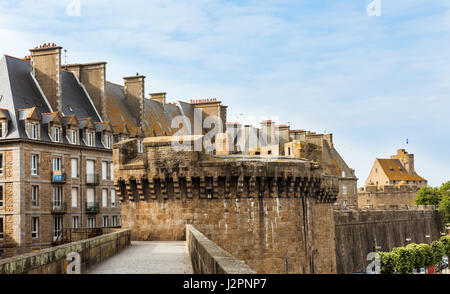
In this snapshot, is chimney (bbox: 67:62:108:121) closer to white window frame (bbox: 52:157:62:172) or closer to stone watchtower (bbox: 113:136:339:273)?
white window frame (bbox: 52:157:62:172)

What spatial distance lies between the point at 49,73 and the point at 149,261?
37623 mm

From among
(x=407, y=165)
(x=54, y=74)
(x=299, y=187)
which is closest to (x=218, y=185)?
(x=299, y=187)

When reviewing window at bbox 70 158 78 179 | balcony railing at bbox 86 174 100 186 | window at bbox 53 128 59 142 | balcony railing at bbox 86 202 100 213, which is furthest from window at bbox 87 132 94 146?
balcony railing at bbox 86 202 100 213

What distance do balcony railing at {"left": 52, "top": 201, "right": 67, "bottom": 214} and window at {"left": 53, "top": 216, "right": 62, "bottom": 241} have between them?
64 cm

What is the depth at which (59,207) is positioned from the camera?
165ft

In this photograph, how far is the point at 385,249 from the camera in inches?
3182

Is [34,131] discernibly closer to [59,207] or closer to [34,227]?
[59,207]

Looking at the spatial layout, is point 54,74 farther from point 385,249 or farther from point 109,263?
point 385,249

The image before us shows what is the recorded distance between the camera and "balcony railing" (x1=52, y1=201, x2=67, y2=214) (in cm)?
4949

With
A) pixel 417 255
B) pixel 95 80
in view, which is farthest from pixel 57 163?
pixel 417 255

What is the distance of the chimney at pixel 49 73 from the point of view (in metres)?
51.6
